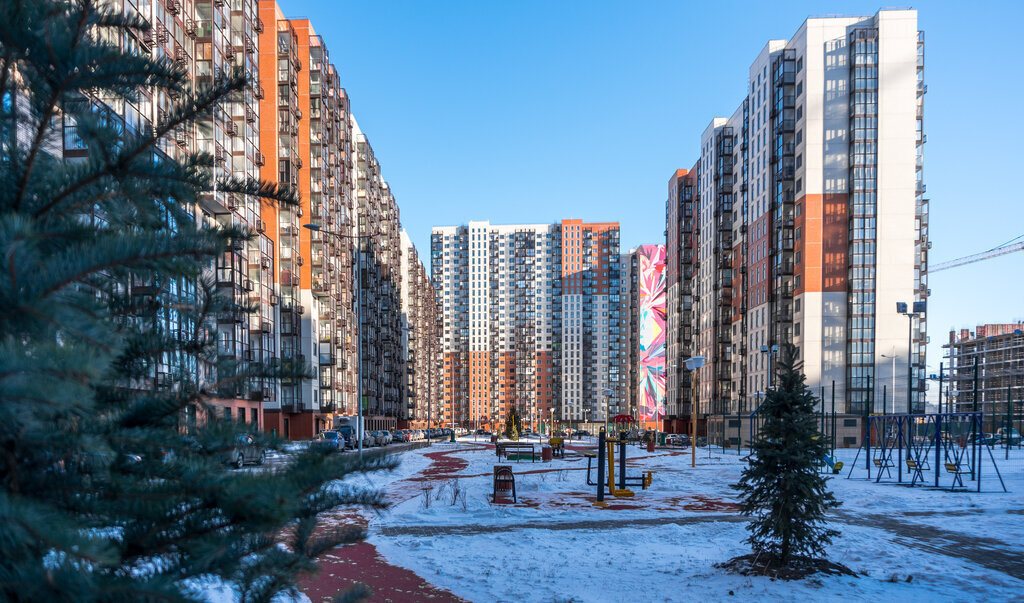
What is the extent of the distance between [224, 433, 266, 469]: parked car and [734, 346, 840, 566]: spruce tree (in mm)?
9073

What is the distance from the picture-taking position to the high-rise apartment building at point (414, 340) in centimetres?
12225

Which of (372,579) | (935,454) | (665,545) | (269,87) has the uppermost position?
(269,87)

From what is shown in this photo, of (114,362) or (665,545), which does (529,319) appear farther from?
(114,362)

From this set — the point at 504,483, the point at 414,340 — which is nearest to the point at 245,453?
the point at 504,483

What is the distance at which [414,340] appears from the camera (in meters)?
131

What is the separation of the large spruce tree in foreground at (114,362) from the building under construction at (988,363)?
146988mm

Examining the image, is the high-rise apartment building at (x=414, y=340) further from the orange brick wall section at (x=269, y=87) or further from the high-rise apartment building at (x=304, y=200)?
the orange brick wall section at (x=269, y=87)

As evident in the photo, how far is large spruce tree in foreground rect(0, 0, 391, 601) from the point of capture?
1.73m

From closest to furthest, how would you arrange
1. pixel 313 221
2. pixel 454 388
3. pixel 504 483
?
pixel 504 483 < pixel 313 221 < pixel 454 388

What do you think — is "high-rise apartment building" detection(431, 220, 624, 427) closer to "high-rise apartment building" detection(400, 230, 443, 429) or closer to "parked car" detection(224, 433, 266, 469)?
"high-rise apartment building" detection(400, 230, 443, 429)

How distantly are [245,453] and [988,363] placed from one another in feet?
553

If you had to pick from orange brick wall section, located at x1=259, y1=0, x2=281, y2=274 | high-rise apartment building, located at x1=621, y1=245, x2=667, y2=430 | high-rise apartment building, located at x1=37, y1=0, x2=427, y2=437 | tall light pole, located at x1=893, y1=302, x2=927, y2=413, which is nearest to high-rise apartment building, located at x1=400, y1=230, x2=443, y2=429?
high-rise apartment building, located at x1=37, y1=0, x2=427, y2=437

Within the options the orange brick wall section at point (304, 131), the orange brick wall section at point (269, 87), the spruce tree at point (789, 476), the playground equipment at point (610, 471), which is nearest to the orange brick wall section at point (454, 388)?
the orange brick wall section at point (304, 131)

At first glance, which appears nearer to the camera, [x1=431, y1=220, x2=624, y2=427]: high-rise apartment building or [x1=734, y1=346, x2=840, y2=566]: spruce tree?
[x1=734, y1=346, x2=840, y2=566]: spruce tree
